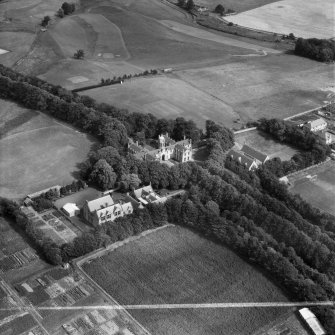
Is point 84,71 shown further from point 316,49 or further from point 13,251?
point 13,251

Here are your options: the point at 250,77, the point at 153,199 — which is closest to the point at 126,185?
the point at 153,199

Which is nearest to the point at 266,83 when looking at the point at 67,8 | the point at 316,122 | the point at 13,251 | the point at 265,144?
the point at 316,122

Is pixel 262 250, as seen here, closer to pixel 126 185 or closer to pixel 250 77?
pixel 126 185

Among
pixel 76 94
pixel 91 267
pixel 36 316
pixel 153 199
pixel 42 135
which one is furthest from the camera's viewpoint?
pixel 76 94

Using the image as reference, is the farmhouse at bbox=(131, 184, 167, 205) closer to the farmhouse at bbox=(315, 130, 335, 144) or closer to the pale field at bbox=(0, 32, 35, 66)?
the farmhouse at bbox=(315, 130, 335, 144)

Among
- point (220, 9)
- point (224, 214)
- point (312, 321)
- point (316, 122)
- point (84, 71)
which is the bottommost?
point (312, 321)
